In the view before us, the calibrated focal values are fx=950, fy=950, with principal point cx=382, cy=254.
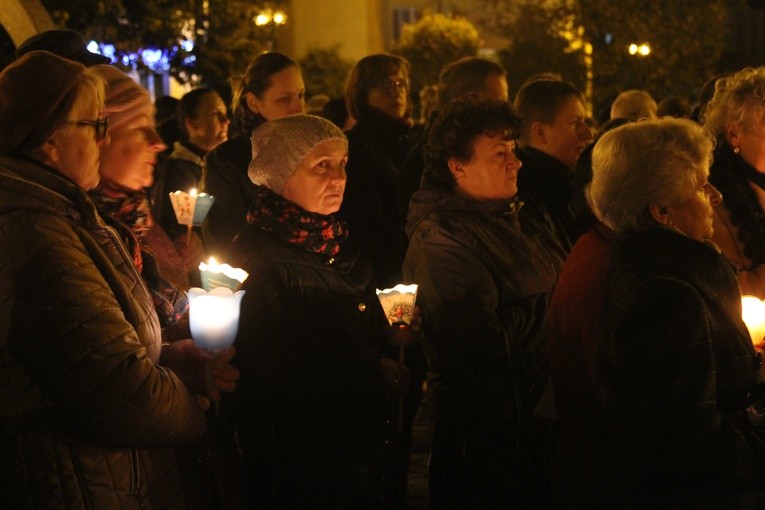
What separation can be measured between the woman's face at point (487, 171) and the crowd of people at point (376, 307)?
10mm

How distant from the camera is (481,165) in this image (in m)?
4.59

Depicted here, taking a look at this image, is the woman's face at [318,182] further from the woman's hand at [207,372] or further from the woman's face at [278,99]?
the woman's face at [278,99]

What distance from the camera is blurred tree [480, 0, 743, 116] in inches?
1062

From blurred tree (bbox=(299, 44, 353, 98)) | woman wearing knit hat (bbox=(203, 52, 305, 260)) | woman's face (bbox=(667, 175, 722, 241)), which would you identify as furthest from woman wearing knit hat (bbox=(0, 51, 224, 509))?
blurred tree (bbox=(299, 44, 353, 98))

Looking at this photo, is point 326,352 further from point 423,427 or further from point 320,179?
point 423,427

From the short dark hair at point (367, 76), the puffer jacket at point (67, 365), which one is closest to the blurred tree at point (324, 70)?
the short dark hair at point (367, 76)

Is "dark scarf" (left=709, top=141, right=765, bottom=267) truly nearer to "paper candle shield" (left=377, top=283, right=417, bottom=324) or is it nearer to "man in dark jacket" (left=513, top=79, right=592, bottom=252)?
"man in dark jacket" (left=513, top=79, right=592, bottom=252)

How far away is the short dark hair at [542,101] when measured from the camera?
19.2 feet

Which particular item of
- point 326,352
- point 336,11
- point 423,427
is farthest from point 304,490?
point 336,11

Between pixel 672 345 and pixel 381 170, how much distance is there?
10.8 ft

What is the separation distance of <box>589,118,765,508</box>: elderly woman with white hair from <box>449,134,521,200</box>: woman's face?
1311mm

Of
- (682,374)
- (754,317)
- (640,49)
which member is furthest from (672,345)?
(640,49)

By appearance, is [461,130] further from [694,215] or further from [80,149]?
[80,149]

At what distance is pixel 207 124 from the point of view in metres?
8.38
